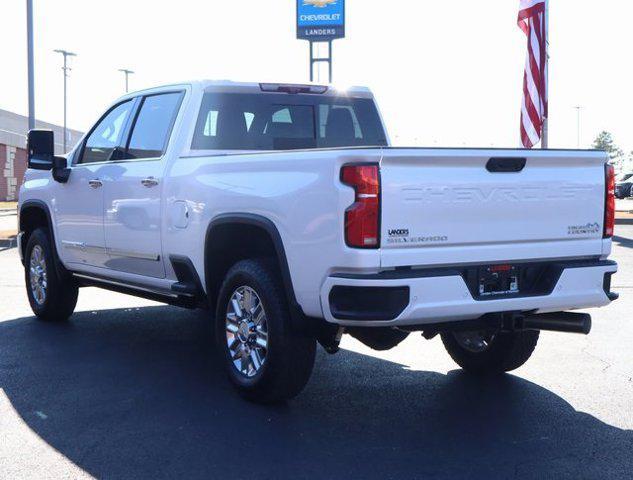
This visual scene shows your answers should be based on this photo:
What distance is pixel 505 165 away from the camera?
16.5ft

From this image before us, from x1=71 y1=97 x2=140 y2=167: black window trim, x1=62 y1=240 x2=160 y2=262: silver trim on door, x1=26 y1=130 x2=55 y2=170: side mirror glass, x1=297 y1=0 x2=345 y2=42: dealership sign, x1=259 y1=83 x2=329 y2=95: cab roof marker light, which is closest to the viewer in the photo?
x1=62 y1=240 x2=160 y2=262: silver trim on door

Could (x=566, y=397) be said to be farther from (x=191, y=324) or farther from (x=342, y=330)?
(x=191, y=324)

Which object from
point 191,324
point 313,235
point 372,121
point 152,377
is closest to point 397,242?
point 313,235

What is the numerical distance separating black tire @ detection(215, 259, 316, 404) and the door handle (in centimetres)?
126

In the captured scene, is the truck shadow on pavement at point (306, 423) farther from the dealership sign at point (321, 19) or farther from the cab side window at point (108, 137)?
the dealership sign at point (321, 19)

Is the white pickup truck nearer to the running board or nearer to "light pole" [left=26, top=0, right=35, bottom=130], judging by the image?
the running board

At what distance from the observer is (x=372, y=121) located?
7.45 metres

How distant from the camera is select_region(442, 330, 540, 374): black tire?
20.0 ft

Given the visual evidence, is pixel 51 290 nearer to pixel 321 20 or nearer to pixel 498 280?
pixel 498 280

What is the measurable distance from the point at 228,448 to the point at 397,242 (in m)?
1.37

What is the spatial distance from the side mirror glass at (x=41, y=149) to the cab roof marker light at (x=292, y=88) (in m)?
2.09

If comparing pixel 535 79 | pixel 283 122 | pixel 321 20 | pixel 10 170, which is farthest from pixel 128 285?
pixel 10 170

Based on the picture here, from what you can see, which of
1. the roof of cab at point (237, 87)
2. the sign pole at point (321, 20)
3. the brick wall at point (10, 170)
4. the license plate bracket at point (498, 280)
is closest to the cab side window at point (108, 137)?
the roof of cab at point (237, 87)

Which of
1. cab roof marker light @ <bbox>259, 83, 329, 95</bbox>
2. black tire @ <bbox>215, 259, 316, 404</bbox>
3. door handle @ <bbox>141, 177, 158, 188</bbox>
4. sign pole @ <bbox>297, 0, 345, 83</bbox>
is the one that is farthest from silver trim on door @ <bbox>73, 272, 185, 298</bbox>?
sign pole @ <bbox>297, 0, 345, 83</bbox>
